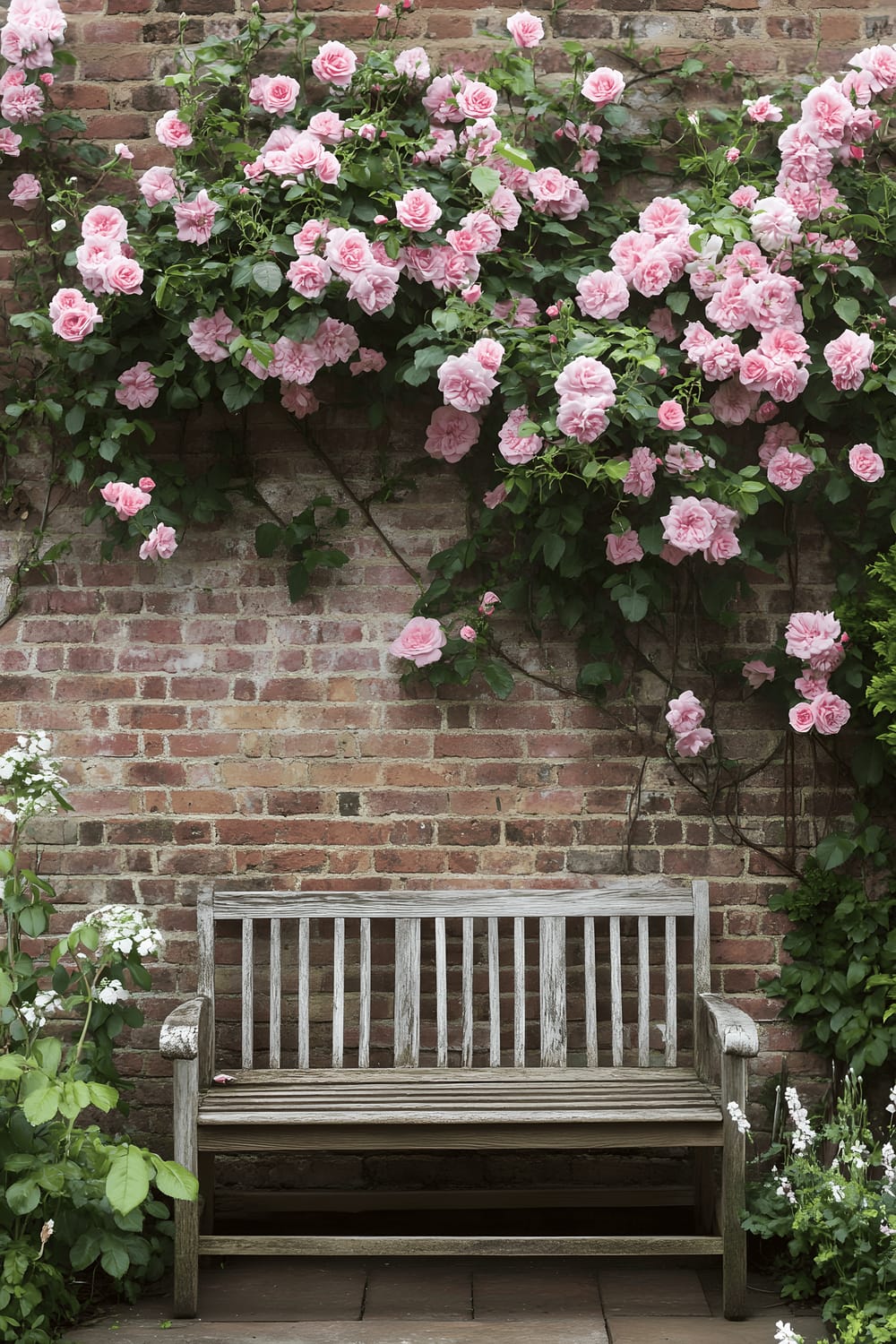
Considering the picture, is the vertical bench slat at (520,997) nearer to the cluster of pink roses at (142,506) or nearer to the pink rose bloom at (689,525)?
the pink rose bloom at (689,525)

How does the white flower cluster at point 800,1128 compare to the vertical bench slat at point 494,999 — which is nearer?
the white flower cluster at point 800,1128

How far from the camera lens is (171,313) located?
3.34m

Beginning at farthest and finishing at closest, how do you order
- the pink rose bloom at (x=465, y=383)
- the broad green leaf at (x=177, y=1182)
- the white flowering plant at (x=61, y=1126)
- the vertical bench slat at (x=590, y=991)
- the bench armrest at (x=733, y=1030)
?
the vertical bench slat at (x=590, y=991) < the pink rose bloom at (x=465, y=383) < the bench armrest at (x=733, y=1030) < the white flowering plant at (x=61, y=1126) < the broad green leaf at (x=177, y=1182)

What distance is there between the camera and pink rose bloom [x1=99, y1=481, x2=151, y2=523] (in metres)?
3.30

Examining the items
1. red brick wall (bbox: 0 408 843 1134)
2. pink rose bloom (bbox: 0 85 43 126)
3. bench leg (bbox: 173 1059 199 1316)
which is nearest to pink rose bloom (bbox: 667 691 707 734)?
red brick wall (bbox: 0 408 843 1134)

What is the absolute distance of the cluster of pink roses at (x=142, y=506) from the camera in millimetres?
3307

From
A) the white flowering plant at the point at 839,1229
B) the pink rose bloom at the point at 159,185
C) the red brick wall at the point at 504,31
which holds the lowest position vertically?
the white flowering plant at the point at 839,1229

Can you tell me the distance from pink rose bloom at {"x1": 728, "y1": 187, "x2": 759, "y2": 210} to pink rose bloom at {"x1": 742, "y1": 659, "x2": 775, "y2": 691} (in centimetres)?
124

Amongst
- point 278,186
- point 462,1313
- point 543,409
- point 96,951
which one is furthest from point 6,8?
point 462,1313

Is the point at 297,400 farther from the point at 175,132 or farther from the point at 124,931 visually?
the point at 124,931

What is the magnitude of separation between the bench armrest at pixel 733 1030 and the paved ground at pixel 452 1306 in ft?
2.10

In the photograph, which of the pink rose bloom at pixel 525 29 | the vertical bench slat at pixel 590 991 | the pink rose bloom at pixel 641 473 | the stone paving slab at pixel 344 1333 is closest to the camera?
the stone paving slab at pixel 344 1333

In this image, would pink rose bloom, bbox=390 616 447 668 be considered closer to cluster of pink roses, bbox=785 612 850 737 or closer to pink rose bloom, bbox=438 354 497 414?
pink rose bloom, bbox=438 354 497 414

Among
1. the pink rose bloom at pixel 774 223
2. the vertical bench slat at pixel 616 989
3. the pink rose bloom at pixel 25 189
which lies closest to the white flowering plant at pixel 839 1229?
the vertical bench slat at pixel 616 989
